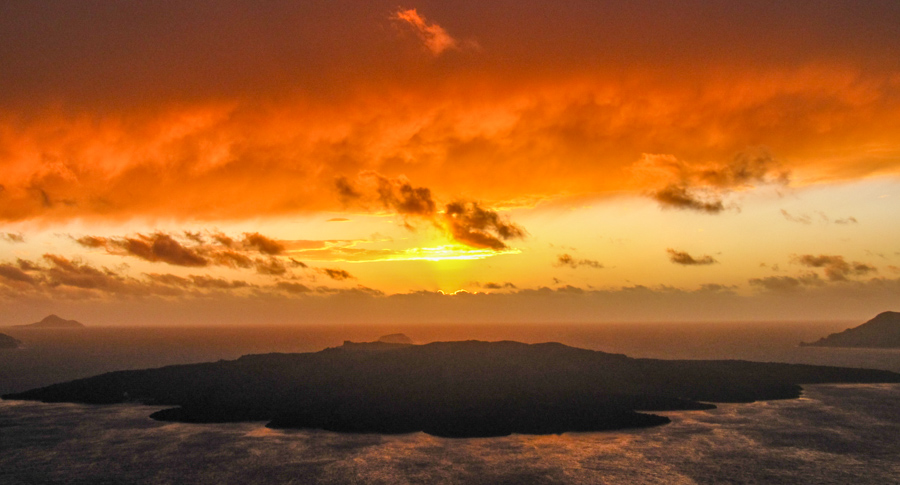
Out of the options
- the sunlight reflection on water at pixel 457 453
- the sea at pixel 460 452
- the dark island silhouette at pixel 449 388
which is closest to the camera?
the sea at pixel 460 452

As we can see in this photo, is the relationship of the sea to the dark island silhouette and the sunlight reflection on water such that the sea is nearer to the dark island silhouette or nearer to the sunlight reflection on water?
the sunlight reflection on water

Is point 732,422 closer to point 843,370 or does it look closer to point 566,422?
point 566,422

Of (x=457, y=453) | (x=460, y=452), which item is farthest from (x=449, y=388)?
(x=457, y=453)

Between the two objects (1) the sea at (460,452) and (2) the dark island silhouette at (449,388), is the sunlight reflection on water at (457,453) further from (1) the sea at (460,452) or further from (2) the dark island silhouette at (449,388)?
(2) the dark island silhouette at (449,388)

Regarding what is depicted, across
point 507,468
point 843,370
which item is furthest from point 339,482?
point 843,370

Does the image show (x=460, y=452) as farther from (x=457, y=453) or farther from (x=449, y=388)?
(x=449, y=388)

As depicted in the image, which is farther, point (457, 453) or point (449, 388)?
point (449, 388)

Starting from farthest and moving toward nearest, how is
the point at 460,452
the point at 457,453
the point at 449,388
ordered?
the point at 449,388, the point at 460,452, the point at 457,453

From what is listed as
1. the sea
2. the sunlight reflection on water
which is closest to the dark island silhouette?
the sea

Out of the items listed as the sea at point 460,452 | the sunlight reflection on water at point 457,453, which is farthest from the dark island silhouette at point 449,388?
the sunlight reflection on water at point 457,453
